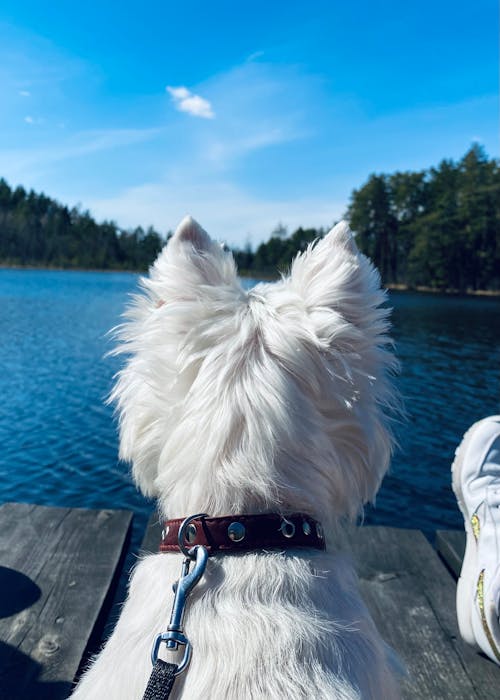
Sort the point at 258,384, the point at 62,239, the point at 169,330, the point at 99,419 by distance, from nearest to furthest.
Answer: the point at 258,384, the point at 169,330, the point at 99,419, the point at 62,239

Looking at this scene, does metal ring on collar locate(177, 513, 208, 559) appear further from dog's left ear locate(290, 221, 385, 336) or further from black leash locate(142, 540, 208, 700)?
dog's left ear locate(290, 221, 385, 336)

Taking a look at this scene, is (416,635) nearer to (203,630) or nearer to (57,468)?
(203,630)

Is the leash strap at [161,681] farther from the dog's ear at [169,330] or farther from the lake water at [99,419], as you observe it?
the lake water at [99,419]

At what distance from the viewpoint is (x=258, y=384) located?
160 centimetres

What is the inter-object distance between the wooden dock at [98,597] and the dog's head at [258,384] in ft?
4.24

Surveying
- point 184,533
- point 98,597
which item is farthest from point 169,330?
point 98,597

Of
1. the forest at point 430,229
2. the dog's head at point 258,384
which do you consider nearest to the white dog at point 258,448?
the dog's head at point 258,384

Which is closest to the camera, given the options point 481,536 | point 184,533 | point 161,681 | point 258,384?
point 161,681

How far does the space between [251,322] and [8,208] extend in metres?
136

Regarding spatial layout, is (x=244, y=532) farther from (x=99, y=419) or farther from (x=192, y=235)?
(x=99, y=419)

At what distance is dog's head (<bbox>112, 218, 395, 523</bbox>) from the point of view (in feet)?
5.11

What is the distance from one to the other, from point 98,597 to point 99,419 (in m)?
9.36

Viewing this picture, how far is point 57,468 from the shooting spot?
9109 millimetres

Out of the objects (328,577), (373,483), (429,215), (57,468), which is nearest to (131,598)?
(328,577)
